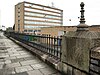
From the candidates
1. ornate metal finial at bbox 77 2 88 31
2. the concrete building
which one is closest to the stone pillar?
ornate metal finial at bbox 77 2 88 31

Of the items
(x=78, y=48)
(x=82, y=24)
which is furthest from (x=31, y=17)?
(x=78, y=48)

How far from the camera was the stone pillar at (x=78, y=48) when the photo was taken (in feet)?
8.73

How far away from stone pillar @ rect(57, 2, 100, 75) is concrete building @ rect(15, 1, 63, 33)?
6494cm

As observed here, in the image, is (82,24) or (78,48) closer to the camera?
(78,48)

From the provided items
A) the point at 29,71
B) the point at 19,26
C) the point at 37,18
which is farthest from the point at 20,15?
the point at 29,71

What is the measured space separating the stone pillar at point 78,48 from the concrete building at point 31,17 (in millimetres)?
64941

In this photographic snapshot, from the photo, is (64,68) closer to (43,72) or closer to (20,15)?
(43,72)

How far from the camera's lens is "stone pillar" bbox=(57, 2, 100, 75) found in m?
2.66

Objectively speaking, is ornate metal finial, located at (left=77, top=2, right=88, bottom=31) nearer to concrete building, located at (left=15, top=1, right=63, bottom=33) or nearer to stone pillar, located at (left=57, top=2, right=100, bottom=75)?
stone pillar, located at (left=57, top=2, right=100, bottom=75)

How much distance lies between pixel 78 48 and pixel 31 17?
2971 inches

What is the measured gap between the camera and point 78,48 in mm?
2938

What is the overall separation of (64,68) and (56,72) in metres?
0.42

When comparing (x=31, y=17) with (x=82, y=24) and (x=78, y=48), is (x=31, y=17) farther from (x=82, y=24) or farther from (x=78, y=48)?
(x=78, y=48)

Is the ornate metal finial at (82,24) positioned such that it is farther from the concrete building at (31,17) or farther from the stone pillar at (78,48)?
the concrete building at (31,17)
